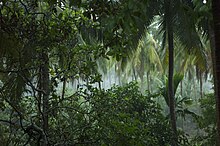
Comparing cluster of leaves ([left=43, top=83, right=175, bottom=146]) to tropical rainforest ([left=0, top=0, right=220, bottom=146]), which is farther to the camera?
cluster of leaves ([left=43, top=83, right=175, bottom=146])

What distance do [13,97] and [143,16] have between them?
3.48 meters

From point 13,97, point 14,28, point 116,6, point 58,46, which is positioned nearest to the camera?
point 116,6

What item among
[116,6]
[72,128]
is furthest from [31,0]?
[72,128]

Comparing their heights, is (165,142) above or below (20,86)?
below

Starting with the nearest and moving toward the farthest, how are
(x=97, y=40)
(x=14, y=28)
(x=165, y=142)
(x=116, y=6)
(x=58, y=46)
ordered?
(x=116, y=6) < (x=14, y=28) < (x=58, y=46) < (x=165, y=142) < (x=97, y=40)

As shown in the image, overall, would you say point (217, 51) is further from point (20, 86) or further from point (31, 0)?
point (20, 86)

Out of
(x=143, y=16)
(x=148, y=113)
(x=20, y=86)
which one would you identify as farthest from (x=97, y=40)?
(x=143, y=16)

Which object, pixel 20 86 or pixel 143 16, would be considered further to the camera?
pixel 20 86

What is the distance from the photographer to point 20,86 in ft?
16.9

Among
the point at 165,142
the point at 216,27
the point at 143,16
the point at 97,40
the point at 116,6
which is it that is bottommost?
the point at 165,142

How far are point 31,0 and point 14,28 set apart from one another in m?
0.42

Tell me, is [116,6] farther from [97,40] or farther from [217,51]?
[97,40]

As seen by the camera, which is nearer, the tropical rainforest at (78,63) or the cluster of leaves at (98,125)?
the tropical rainforest at (78,63)

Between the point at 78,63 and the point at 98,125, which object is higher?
the point at 78,63
